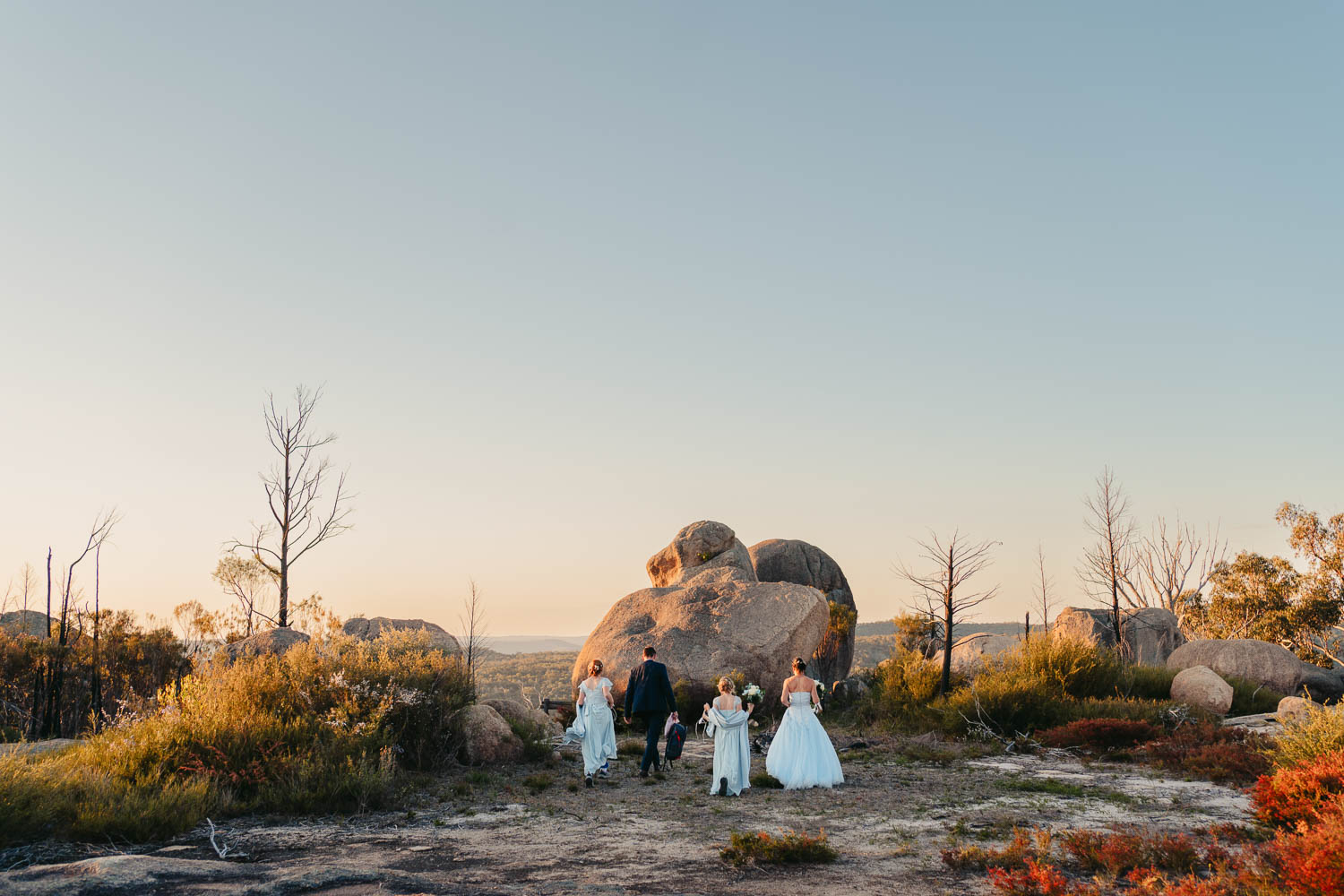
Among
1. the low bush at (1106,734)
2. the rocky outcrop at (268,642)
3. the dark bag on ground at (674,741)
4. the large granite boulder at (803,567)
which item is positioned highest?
the large granite boulder at (803,567)

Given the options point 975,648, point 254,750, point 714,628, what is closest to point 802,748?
point 254,750

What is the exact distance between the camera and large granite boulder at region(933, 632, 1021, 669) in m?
25.2

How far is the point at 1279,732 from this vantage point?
15055 mm

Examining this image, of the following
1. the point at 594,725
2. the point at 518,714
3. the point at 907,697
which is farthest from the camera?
the point at 907,697

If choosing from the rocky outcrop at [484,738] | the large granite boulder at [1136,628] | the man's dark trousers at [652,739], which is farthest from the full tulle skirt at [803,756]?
the large granite boulder at [1136,628]

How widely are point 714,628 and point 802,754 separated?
8931 millimetres

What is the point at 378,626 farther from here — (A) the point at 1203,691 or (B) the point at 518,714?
(A) the point at 1203,691

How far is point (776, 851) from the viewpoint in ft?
26.2

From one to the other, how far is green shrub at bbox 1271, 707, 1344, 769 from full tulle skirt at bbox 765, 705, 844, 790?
19.0 ft

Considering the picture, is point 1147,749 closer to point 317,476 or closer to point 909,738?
point 909,738

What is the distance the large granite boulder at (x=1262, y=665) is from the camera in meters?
23.0

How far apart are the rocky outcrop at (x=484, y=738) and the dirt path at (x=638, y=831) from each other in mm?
554

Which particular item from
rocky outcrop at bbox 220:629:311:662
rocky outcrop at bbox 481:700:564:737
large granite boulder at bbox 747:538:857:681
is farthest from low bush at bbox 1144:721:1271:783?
rocky outcrop at bbox 220:629:311:662

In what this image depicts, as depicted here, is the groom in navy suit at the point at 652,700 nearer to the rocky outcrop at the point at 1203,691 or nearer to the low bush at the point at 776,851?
the low bush at the point at 776,851
